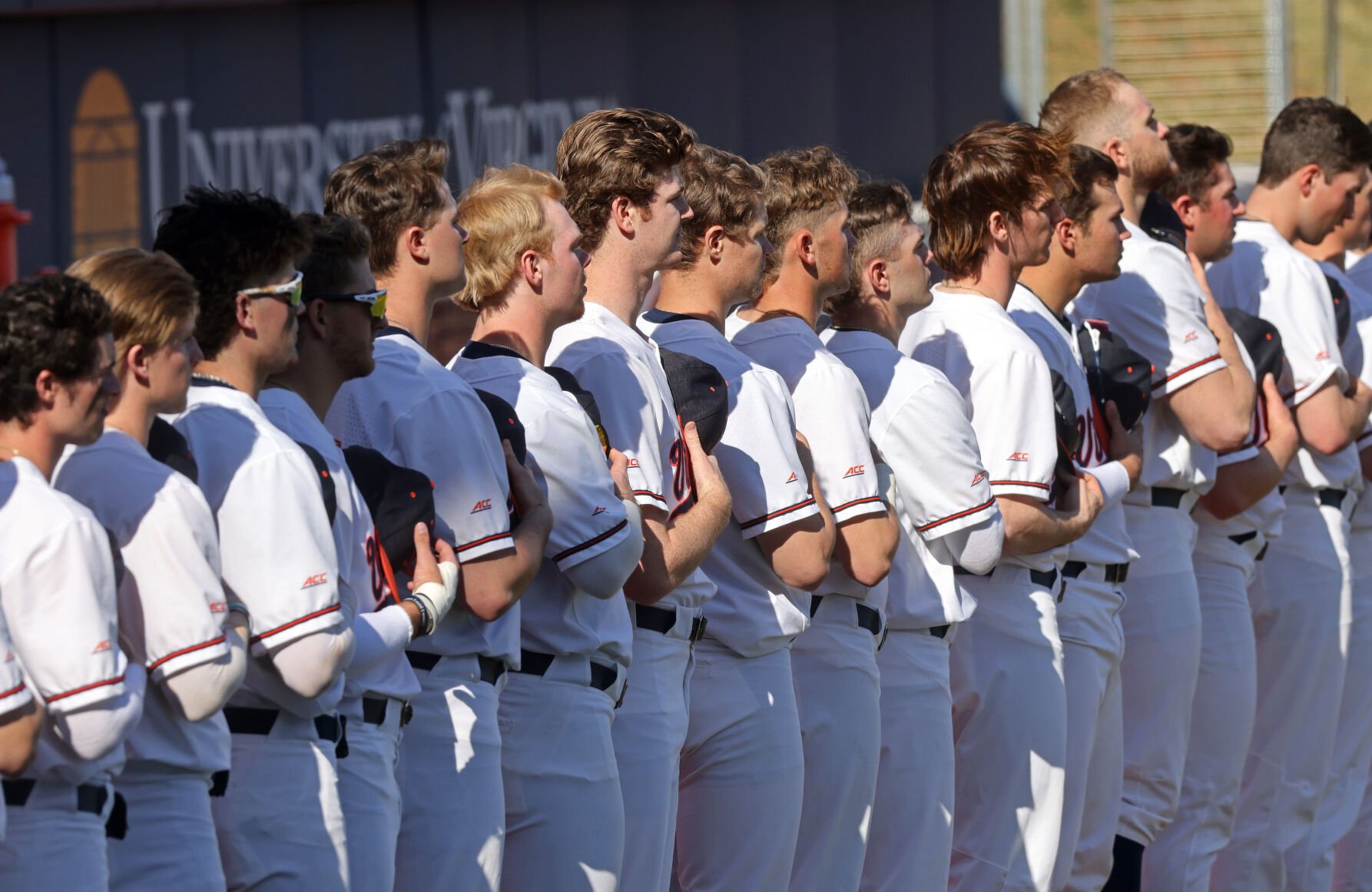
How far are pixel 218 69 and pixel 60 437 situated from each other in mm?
7414

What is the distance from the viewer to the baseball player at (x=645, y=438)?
329 cm

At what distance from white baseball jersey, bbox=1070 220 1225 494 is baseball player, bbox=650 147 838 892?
53.5 inches

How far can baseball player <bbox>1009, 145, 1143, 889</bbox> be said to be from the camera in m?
4.26

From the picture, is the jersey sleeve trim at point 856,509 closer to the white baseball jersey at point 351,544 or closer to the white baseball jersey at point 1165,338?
the white baseball jersey at point 351,544

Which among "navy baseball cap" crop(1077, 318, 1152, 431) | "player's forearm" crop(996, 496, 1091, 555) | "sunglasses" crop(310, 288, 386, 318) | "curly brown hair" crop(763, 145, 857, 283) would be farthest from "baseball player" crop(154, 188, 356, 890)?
"navy baseball cap" crop(1077, 318, 1152, 431)

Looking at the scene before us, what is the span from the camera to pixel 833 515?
12.1ft

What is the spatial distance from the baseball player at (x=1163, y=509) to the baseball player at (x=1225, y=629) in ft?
0.47

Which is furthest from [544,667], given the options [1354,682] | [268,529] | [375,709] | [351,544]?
[1354,682]

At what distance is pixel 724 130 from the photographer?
10344 mm

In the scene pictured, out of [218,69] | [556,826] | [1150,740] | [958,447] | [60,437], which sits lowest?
[1150,740]

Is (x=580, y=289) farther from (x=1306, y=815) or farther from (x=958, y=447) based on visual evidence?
(x=1306, y=815)

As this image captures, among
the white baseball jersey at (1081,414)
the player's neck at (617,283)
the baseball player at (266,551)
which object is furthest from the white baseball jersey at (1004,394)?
the baseball player at (266,551)

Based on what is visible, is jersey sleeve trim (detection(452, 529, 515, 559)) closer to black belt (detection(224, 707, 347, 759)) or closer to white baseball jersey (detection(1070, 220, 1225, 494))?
black belt (detection(224, 707, 347, 759))

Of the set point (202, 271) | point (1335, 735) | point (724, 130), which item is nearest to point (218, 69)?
point (724, 130)
